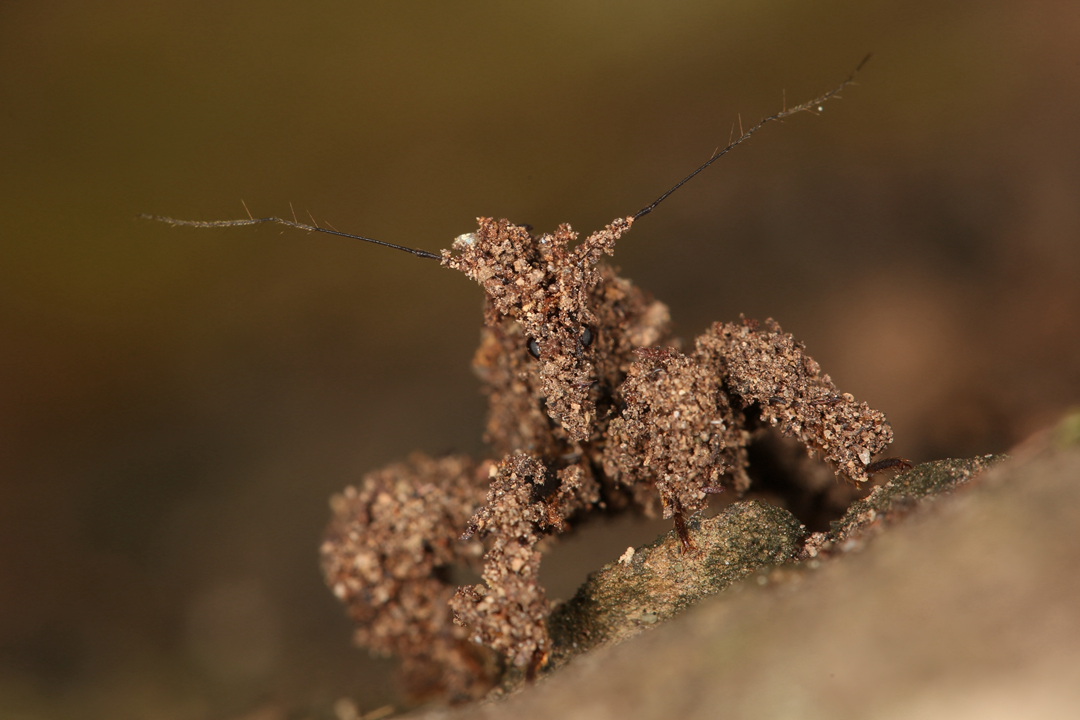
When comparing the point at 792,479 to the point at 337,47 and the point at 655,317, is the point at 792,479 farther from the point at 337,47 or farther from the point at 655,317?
the point at 337,47

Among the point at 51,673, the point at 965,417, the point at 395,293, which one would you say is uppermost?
the point at 395,293

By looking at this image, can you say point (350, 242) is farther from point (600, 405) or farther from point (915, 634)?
point (915, 634)

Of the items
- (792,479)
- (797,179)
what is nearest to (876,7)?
(797,179)

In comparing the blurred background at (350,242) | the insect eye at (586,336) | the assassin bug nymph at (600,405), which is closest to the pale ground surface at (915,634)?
the assassin bug nymph at (600,405)

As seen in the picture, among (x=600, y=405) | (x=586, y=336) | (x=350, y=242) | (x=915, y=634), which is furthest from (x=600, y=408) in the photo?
(x=350, y=242)

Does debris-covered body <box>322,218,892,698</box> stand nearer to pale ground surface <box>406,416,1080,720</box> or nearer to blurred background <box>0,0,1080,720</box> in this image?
pale ground surface <box>406,416,1080,720</box>

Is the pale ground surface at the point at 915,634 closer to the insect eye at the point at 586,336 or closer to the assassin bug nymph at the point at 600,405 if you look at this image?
the assassin bug nymph at the point at 600,405
